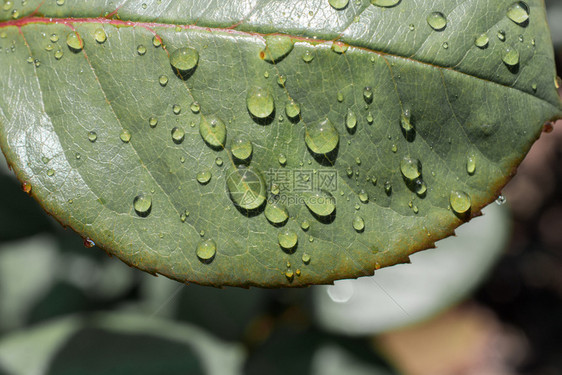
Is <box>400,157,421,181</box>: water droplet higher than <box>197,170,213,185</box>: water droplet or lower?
higher

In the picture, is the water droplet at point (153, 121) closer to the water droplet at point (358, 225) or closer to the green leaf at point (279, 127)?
the green leaf at point (279, 127)

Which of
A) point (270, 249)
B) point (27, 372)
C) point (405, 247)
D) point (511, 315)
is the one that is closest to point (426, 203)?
point (405, 247)

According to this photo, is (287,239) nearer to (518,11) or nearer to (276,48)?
(276,48)

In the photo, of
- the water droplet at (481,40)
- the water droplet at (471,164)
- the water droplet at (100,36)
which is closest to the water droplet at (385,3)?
the water droplet at (481,40)

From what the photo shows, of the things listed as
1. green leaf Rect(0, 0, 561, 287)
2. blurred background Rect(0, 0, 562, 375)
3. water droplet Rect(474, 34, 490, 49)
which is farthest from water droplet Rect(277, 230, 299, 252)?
blurred background Rect(0, 0, 562, 375)

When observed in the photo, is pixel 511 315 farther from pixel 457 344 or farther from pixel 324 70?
pixel 324 70

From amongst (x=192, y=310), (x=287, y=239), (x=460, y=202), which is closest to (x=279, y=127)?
(x=287, y=239)

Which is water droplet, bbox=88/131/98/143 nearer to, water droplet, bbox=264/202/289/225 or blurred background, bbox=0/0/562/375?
water droplet, bbox=264/202/289/225
